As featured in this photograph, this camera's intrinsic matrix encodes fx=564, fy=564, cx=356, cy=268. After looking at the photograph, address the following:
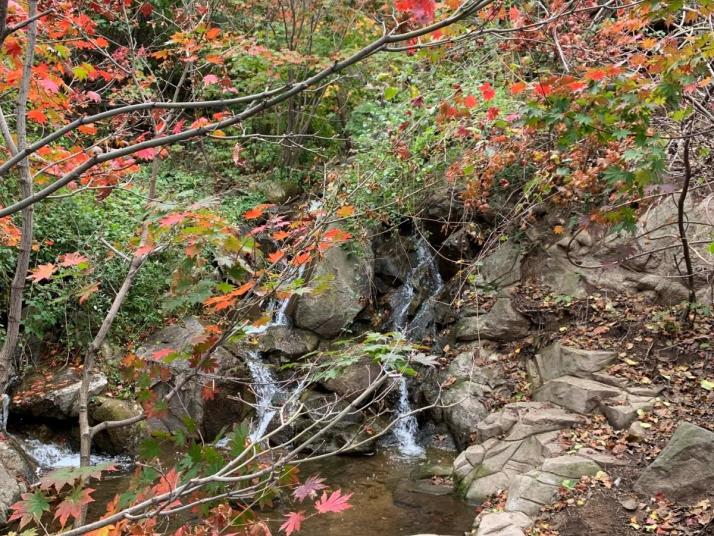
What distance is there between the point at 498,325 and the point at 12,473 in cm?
556

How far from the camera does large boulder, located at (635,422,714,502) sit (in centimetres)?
436

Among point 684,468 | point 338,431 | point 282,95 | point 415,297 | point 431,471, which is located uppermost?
point 282,95

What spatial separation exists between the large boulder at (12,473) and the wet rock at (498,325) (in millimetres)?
5168

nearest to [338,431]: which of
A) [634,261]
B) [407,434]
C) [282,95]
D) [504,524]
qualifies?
[407,434]

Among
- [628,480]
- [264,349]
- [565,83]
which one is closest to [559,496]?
[628,480]

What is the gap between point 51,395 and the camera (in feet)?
22.3

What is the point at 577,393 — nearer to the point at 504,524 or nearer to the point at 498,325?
the point at 498,325

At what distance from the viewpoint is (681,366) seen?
571 cm

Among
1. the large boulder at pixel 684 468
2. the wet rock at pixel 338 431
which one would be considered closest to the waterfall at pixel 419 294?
the wet rock at pixel 338 431

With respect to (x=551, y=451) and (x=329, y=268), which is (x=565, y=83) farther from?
(x=329, y=268)

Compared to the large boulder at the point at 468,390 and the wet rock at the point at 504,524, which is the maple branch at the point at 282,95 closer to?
the wet rock at the point at 504,524

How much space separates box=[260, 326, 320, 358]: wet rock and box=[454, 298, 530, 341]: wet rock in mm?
2203

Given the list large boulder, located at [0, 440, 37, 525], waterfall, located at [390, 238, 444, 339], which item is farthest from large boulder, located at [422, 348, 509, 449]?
large boulder, located at [0, 440, 37, 525]

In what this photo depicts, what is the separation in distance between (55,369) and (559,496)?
6.23 m
